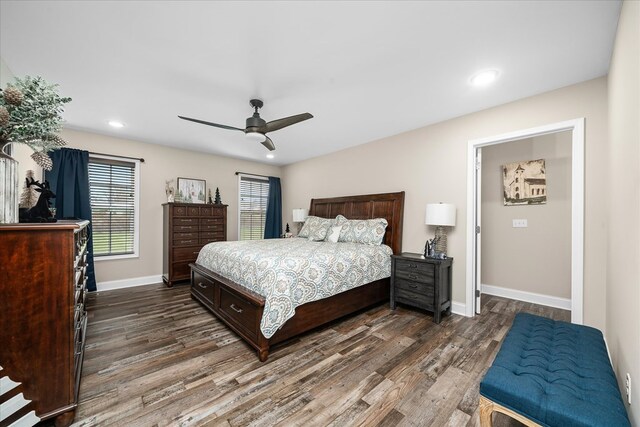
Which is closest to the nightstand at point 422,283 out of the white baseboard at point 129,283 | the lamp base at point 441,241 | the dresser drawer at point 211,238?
the lamp base at point 441,241

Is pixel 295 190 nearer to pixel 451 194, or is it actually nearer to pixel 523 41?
pixel 451 194

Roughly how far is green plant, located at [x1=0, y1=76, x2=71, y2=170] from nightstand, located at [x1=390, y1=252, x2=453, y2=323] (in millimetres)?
3469

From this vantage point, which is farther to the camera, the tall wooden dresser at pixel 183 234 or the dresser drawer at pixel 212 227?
the dresser drawer at pixel 212 227

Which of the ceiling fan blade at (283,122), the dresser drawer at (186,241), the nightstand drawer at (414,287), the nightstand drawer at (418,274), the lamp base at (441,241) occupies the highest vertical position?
the ceiling fan blade at (283,122)

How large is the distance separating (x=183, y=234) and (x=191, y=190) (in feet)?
3.31

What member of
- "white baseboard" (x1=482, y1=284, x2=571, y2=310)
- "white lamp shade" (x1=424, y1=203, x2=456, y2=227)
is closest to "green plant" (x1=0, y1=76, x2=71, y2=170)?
"white lamp shade" (x1=424, y1=203, x2=456, y2=227)

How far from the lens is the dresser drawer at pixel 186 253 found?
4523 mm

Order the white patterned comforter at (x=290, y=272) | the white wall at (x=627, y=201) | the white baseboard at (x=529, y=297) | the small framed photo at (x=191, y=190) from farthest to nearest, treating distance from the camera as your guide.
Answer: the small framed photo at (x=191, y=190) → the white baseboard at (x=529, y=297) → the white patterned comforter at (x=290, y=272) → the white wall at (x=627, y=201)

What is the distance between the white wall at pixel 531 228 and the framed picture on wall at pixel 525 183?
6cm

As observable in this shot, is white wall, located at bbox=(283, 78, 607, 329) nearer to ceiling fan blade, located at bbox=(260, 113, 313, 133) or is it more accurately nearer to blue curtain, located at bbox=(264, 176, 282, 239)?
blue curtain, located at bbox=(264, 176, 282, 239)

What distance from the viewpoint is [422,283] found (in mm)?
3197

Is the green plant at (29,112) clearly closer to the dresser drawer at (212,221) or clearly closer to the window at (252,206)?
the dresser drawer at (212,221)

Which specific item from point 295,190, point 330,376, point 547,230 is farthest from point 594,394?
point 295,190

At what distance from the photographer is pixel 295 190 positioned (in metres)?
6.26
